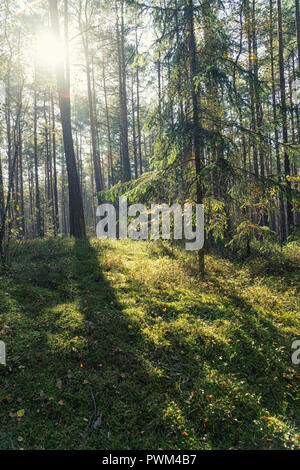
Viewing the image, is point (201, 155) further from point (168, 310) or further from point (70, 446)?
point (70, 446)

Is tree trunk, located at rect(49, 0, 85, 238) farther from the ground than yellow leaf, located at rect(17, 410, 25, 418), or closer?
farther from the ground

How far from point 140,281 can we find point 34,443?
14.0 ft

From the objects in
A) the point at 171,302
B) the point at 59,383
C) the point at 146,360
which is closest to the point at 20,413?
the point at 59,383

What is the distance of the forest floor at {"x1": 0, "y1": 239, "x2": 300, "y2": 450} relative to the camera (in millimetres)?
3336

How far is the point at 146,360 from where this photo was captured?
435cm

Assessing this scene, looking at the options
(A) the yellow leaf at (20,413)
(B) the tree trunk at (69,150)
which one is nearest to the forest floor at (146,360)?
(A) the yellow leaf at (20,413)

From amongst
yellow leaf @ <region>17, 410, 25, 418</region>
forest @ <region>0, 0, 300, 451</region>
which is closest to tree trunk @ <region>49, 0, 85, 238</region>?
forest @ <region>0, 0, 300, 451</region>

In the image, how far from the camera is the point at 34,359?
4152mm

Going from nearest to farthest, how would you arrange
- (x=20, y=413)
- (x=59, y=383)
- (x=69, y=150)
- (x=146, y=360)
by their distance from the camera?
(x=20, y=413) → (x=59, y=383) → (x=146, y=360) → (x=69, y=150)

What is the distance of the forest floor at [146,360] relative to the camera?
334 centimetres

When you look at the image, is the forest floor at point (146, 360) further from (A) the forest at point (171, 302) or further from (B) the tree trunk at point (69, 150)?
(B) the tree trunk at point (69, 150)

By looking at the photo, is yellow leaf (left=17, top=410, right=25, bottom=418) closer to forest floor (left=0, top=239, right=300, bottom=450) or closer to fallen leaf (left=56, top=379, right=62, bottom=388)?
forest floor (left=0, top=239, right=300, bottom=450)

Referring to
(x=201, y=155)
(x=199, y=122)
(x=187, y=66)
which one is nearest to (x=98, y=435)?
(x=201, y=155)

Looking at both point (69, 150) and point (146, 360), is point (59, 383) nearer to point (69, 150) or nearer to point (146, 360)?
point (146, 360)
